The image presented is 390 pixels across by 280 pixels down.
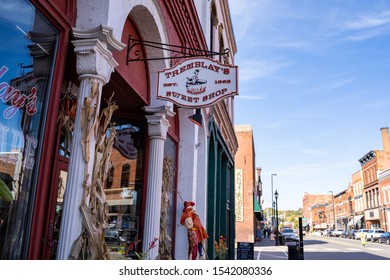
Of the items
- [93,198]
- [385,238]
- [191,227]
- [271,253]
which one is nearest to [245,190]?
[271,253]

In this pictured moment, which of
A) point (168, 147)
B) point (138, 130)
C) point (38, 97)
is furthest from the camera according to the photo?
point (168, 147)

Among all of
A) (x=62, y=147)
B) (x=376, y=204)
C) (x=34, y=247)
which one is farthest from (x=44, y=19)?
(x=376, y=204)

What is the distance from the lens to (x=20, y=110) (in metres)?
3.46

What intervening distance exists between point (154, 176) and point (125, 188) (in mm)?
675

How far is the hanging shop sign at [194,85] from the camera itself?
5.35 metres

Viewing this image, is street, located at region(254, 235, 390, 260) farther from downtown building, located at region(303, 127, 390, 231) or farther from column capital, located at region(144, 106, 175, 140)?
downtown building, located at region(303, 127, 390, 231)

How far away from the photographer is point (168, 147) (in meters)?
7.86

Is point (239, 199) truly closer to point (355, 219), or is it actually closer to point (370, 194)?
point (370, 194)

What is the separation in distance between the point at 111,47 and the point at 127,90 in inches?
62.7

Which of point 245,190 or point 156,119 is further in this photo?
point 245,190

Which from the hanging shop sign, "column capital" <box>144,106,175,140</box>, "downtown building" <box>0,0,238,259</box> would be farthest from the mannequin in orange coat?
the hanging shop sign
